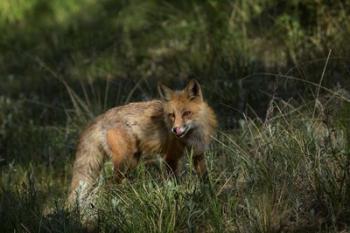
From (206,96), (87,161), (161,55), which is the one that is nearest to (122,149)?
(87,161)

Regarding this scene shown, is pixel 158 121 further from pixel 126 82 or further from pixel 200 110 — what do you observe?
pixel 126 82

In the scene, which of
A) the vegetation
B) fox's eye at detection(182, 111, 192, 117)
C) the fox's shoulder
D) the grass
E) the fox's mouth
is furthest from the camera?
the fox's shoulder

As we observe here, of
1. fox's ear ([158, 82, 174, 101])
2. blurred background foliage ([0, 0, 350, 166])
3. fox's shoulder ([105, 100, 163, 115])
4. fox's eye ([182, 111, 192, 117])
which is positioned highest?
fox's ear ([158, 82, 174, 101])

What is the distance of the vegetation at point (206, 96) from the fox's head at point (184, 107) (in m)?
0.41

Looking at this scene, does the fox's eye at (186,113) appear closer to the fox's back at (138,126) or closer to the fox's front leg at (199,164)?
the fox's back at (138,126)

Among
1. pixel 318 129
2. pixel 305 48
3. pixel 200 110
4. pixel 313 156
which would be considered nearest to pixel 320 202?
pixel 313 156

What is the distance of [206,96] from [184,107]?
2.19m

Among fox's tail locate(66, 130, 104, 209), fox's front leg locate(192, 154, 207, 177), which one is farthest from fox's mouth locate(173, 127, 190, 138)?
fox's tail locate(66, 130, 104, 209)

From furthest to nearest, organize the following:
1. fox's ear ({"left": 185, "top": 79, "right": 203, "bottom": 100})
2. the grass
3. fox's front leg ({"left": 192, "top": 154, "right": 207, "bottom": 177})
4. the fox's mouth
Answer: fox's ear ({"left": 185, "top": 79, "right": 203, "bottom": 100}) < fox's front leg ({"left": 192, "top": 154, "right": 207, "bottom": 177}) < the fox's mouth < the grass

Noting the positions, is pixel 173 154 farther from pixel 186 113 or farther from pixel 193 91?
pixel 193 91

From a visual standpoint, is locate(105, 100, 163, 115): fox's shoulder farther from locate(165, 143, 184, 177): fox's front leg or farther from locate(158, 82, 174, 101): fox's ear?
locate(165, 143, 184, 177): fox's front leg

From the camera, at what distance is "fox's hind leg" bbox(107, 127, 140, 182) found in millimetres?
7430

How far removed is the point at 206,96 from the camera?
371 inches

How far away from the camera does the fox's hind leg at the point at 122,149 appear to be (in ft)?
24.4
